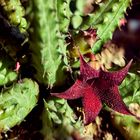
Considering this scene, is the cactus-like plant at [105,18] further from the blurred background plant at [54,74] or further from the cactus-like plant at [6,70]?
the cactus-like plant at [6,70]

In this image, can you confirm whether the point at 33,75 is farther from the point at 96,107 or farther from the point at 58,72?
the point at 96,107

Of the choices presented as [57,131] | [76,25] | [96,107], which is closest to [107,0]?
[76,25]

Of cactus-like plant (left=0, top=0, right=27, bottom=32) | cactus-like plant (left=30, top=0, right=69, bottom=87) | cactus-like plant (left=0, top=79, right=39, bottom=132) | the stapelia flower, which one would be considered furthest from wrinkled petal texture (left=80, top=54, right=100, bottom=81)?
cactus-like plant (left=0, top=0, right=27, bottom=32)

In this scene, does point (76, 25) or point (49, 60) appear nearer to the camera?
point (49, 60)

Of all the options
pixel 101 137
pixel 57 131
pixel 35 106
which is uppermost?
pixel 57 131

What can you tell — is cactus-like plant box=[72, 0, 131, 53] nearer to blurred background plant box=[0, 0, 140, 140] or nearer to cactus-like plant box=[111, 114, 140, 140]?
blurred background plant box=[0, 0, 140, 140]

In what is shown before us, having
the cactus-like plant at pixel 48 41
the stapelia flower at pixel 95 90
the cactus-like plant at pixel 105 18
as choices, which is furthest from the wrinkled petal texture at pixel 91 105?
the cactus-like plant at pixel 105 18

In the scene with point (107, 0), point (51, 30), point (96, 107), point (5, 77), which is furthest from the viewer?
point (107, 0)
